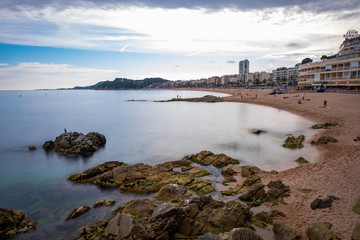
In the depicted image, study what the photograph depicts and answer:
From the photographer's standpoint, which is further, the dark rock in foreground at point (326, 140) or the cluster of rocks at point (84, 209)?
the dark rock in foreground at point (326, 140)

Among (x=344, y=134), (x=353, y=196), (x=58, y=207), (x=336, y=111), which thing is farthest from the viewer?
(x=336, y=111)

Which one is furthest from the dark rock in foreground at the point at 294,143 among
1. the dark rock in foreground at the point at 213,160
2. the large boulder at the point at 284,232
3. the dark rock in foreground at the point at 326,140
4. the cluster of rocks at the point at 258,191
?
the large boulder at the point at 284,232

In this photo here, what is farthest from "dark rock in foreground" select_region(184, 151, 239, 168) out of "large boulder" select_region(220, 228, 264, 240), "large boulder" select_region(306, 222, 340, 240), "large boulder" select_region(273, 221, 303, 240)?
"large boulder" select_region(220, 228, 264, 240)

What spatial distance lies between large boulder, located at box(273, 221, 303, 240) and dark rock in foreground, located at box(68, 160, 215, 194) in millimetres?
4955

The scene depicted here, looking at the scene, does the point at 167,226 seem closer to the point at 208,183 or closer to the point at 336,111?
the point at 208,183

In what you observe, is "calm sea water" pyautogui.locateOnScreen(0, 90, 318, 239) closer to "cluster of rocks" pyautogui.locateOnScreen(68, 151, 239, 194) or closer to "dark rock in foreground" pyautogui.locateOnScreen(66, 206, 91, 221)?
"dark rock in foreground" pyautogui.locateOnScreen(66, 206, 91, 221)

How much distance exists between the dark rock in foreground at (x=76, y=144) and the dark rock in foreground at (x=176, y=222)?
15.0m

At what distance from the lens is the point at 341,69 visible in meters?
64.9

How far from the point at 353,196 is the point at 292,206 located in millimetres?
2777

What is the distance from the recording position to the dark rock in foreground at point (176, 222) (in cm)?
873

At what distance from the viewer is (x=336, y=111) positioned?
116 ft

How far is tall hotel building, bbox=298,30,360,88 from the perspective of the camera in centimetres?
6003

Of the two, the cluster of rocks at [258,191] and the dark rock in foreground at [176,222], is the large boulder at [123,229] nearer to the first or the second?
the dark rock in foreground at [176,222]

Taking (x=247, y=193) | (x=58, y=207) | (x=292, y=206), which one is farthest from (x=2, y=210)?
(x=292, y=206)
